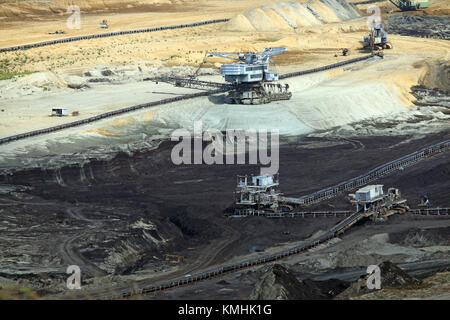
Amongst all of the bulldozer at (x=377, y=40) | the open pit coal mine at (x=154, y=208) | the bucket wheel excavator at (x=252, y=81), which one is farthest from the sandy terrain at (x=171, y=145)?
the bucket wheel excavator at (x=252, y=81)

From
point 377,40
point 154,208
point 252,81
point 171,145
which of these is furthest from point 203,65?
point 154,208

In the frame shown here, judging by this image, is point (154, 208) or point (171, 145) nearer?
point (154, 208)

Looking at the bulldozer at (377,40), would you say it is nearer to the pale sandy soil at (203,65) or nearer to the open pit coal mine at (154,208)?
the pale sandy soil at (203,65)

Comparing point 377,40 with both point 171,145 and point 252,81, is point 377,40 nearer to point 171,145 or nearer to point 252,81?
point 252,81

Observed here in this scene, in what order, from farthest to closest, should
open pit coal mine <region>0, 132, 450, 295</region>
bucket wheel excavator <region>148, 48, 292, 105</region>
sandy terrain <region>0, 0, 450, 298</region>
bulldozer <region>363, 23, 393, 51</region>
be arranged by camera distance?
bulldozer <region>363, 23, 393, 51</region>, bucket wheel excavator <region>148, 48, 292, 105</region>, sandy terrain <region>0, 0, 450, 298</region>, open pit coal mine <region>0, 132, 450, 295</region>

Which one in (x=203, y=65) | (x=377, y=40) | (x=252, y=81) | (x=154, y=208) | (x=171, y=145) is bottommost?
(x=154, y=208)

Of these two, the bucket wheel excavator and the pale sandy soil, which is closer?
the pale sandy soil

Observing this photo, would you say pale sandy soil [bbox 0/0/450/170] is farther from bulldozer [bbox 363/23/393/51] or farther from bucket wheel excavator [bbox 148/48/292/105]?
bulldozer [bbox 363/23/393/51]

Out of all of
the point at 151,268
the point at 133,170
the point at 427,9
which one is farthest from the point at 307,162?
the point at 427,9

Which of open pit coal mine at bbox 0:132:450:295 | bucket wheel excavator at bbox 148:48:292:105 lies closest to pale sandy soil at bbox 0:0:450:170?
bucket wheel excavator at bbox 148:48:292:105
